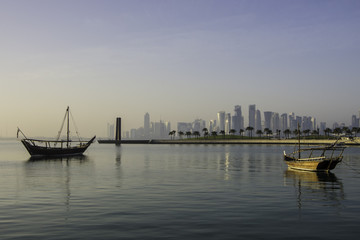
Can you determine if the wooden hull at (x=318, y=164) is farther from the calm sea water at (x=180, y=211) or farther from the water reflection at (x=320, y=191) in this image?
the calm sea water at (x=180, y=211)

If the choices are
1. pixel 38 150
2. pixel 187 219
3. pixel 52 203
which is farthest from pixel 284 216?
pixel 38 150

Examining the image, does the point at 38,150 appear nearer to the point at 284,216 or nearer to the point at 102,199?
the point at 102,199

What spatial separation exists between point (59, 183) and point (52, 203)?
15.3 metres

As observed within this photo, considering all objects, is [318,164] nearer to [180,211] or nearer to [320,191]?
[320,191]

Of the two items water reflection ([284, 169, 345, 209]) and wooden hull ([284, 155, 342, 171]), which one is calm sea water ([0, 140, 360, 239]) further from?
wooden hull ([284, 155, 342, 171])

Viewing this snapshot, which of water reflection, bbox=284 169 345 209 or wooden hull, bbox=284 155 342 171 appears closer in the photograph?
water reflection, bbox=284 169 345 209

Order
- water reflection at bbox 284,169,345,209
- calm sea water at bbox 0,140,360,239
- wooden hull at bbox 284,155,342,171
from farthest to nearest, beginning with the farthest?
wooden hull at bbox 284,155,342,171, water reflection at bbox 284,169,345,209, calm sea water at bbox 0,140,360,239

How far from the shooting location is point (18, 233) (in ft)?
65.8

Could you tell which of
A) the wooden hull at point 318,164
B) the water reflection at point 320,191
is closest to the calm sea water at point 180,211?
the water reflection at point 320,191

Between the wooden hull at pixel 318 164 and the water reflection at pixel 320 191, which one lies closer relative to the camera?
the water reflection at pixel 320 191

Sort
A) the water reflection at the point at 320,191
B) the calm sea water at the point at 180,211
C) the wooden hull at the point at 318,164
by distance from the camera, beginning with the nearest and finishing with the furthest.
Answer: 1. the calm sea water at the point at 180,211
2. the water reflection at the point at 320,191
3. the wooden hull at the point at 318,164

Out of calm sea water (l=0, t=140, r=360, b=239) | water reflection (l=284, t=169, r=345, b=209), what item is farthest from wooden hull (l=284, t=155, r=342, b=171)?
calm sea water (l=0, t=140, r=360, b=239)

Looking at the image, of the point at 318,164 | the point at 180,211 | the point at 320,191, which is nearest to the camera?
the point at 180,211

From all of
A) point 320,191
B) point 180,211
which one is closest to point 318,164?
point 320,191
